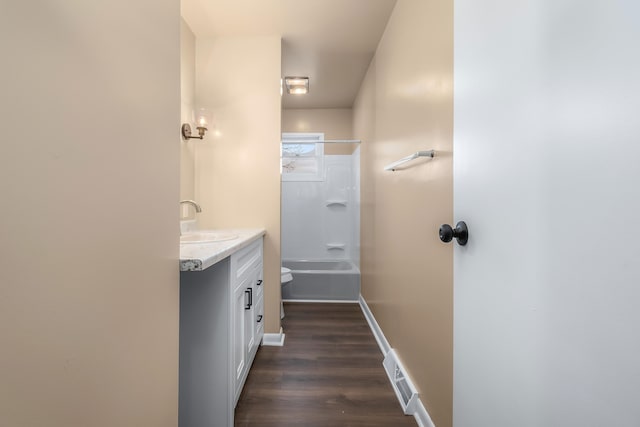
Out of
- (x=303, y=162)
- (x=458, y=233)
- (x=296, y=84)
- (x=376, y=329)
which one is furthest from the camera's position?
(x=303, y=162)

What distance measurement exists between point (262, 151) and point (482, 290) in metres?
1.91

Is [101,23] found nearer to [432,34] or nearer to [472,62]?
[472,62]

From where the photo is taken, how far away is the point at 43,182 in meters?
0.43

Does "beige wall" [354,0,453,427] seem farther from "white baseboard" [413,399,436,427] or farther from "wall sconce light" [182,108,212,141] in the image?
"wall sconce light" [182,108,212,141]

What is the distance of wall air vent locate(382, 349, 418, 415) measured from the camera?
1.47 meters

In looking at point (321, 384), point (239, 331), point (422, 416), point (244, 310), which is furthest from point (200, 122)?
point (422, 416)

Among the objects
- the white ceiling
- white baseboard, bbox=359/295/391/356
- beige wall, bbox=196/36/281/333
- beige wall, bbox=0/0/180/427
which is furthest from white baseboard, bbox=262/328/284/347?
the white ceiling

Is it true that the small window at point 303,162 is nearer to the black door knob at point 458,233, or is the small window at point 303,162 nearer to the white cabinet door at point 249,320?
the white cabinet door at point 249,320

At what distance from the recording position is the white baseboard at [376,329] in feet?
6.82

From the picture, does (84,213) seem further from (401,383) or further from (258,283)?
(401,383)

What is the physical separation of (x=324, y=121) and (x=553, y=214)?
383cm

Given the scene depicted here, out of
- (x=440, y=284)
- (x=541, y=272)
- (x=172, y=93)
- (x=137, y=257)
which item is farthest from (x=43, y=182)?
(x=440, y=284)

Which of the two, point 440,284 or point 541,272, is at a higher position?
point 541,272

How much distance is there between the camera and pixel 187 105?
2.13m
